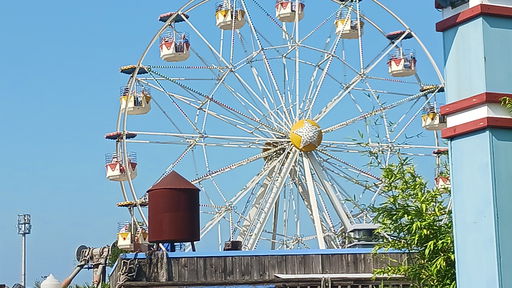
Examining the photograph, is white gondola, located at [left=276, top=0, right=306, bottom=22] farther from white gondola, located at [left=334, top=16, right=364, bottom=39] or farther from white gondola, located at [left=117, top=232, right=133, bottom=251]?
white gondola, located at [left=117, top=232, right=133, bottom=251]

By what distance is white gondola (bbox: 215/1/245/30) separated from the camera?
35031 millimetres

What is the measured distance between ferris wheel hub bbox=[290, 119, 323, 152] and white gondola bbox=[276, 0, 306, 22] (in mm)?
4655

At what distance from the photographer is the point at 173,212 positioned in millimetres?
20281

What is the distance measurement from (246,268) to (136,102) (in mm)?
15246

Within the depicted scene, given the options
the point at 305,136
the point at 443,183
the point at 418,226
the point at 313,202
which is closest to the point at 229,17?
the point at 305,136

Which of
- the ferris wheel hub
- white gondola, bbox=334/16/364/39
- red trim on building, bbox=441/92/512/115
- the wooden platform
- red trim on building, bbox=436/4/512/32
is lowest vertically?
the wooden platform

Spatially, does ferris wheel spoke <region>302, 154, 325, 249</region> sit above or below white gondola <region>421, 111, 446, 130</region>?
below

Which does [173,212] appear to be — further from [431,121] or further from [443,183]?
[431,121]

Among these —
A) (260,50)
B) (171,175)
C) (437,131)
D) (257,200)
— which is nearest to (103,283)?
(171,175)

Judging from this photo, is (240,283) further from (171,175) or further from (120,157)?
(120,157)

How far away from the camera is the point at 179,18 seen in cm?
3431

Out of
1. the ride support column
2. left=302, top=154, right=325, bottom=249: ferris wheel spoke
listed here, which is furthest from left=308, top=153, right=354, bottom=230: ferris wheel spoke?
the ride support column

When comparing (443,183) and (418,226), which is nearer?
(418,226)

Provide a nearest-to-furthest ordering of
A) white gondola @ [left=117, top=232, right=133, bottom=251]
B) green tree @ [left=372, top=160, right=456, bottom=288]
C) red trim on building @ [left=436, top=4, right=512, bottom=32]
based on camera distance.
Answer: red trim on building @ [left=436, top=4, right=512, bottom=32] → green tree @ [left=372, top=160, right=456, bottom=288] → white gondola @ [left=117, top=232, right=133, bottom=251]
